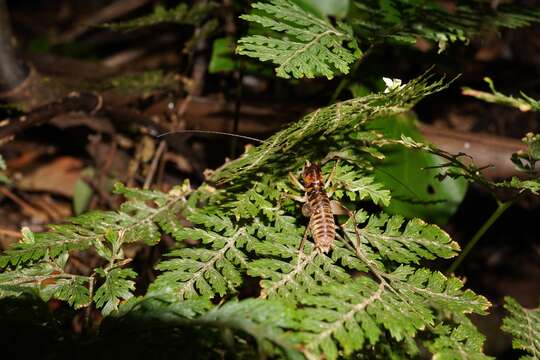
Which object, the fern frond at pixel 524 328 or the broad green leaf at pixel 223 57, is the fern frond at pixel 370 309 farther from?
the broad green leaf at pixel 223 57

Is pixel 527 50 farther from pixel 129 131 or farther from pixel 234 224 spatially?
pixel 234 224

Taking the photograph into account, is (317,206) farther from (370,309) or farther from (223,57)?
(223,57)

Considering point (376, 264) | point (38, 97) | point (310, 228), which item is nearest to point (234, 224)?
point (310, 228)

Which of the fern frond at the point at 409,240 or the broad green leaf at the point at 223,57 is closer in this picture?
the fern frond at the point at 409,240

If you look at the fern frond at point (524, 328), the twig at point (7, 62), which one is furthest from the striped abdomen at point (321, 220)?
the twig at point (7, 62)

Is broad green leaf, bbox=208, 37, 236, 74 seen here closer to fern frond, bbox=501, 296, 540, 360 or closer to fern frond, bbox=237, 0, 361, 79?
fern frond, bbox=237, 0, 361, 79

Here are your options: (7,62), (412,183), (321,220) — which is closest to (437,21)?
(412,183)
